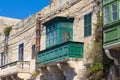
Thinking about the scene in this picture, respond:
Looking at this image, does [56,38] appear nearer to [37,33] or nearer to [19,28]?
[37,33]

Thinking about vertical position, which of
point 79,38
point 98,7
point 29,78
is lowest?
point 29,78

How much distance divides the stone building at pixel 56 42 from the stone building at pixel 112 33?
2.17 m

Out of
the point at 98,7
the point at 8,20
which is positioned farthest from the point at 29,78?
the point at 8,20

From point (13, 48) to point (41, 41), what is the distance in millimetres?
4437

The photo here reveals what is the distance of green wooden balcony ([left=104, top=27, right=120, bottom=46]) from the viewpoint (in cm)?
1520

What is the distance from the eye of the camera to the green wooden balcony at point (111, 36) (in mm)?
15203

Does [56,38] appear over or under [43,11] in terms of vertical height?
under

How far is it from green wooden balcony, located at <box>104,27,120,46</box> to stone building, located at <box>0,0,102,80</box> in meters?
2.39

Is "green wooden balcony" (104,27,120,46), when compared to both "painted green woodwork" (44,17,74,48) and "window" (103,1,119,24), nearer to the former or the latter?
"window" (103,1,119,24)

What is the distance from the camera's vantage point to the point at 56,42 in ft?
66.7

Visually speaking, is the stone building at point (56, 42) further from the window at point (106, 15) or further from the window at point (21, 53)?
the window at point (106, 15)

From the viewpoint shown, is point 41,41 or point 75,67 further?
point 41,41

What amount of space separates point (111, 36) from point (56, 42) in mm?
5267

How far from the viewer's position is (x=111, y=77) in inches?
651
